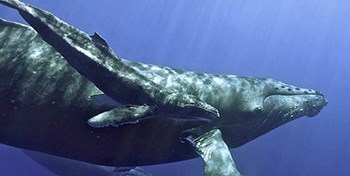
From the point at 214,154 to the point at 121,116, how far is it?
5.89 feet

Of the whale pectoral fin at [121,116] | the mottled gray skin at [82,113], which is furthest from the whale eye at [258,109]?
the whale pectoral fin at [121,116]

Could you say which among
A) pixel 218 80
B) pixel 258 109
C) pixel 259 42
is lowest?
pixel 258 109

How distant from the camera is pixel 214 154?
726cm

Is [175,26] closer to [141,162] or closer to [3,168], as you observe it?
[3,168]

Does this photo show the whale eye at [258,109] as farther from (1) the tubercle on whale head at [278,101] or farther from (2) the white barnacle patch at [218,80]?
(2) the white barnacle patch at [218,80]

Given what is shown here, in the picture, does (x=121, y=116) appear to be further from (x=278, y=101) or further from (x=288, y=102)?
(x=288, y=102)

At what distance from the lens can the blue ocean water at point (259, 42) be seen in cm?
6222

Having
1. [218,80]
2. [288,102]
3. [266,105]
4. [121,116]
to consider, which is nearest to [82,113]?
[121,116]

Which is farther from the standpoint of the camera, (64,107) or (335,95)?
(335,95)

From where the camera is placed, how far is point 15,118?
282 inches

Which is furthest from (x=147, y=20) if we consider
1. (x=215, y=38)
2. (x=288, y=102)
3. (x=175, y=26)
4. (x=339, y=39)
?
(x=288, y=102)

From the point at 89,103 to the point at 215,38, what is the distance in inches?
2674

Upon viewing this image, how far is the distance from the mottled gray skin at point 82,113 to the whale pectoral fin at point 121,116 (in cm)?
26

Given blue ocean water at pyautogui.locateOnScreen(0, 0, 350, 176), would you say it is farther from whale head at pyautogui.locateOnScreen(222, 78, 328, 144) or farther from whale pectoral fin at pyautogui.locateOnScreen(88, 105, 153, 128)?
whale pectoral fin at pyautogui.locateOnScreen(88, 105, 153, 128)
